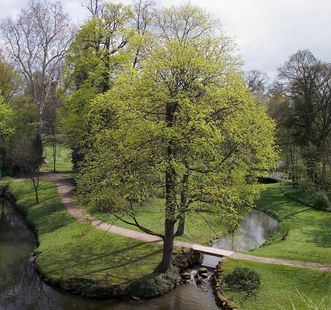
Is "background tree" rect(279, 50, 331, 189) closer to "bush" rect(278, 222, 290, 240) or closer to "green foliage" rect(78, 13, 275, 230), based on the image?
"bush" rect(278, 222, 290, 240)

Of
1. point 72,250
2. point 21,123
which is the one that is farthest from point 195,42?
point 21,123

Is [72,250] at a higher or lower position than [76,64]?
lower

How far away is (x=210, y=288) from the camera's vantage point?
18891 millimetres

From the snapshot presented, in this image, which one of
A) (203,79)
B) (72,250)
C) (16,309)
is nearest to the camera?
(16,309)

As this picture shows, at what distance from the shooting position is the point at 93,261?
20875 mm

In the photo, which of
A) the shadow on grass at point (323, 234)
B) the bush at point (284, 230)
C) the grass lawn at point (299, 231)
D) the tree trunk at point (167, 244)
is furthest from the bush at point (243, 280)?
the bush at point (284, 230)

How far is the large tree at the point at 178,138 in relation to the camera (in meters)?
17.2

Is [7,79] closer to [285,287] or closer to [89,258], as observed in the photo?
[89,258]

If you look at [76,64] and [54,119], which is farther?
[54,119]

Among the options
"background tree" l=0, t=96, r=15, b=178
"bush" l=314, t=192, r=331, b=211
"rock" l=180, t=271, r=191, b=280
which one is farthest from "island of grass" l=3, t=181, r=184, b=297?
"background tree" l=0, t=96, r=15, b=178

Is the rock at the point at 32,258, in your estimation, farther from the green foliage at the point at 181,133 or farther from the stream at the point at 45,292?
the green foliage at the point at 181,133

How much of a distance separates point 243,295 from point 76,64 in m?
22.0

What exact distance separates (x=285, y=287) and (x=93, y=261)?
932 cm

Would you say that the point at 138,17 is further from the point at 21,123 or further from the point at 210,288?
the point at 210,288
